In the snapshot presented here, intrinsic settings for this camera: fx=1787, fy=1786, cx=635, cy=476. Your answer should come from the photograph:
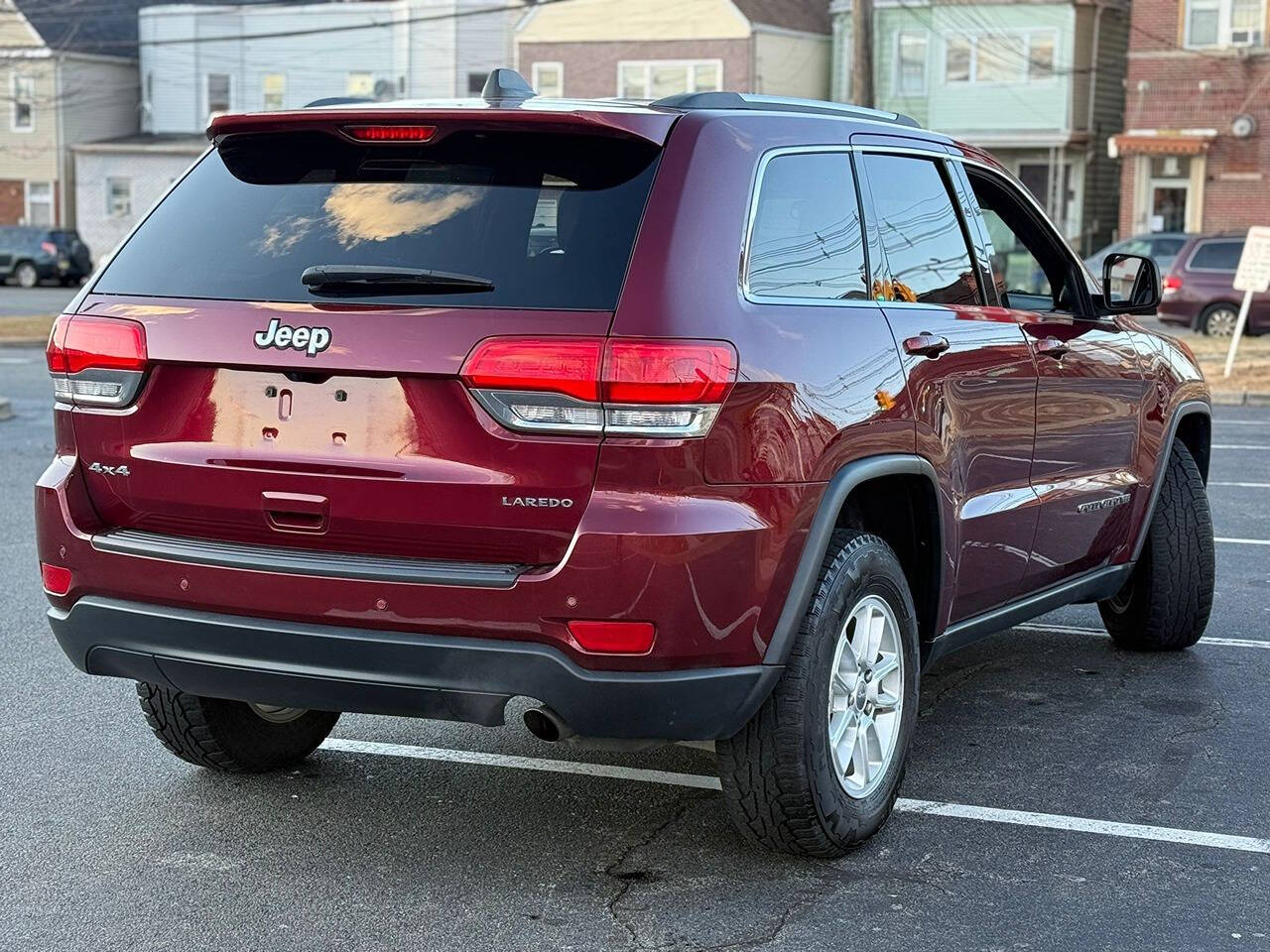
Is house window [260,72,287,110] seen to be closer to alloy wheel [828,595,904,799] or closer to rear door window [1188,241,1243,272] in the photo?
rear door window [1188,241,1243,272]

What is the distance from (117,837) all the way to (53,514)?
904 mm

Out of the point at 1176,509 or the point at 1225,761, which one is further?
the point at 1176,509

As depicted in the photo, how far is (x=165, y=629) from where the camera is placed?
4180 millimetres

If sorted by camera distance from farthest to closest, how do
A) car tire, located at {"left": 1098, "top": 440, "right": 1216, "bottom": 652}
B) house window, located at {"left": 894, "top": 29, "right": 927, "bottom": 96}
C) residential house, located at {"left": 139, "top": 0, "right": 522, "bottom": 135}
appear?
residential house, located at {"left": 139, "top": 0, "right": 522, "bottom": 135} → house window, located at {"left": 894, "top": 29, "right": 927, "bottom": 96} → car tire, located at {"left": 1098, "top": 440, "right": 1216, "bottom": 652}

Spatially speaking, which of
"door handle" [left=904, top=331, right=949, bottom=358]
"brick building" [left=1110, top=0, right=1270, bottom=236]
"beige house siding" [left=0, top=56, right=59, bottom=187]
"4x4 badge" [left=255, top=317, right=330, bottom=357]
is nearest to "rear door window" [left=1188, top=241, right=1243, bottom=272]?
"brick building" [left=1110, top=0, right=1270, bottom=236]

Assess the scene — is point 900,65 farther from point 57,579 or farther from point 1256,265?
point 57,579

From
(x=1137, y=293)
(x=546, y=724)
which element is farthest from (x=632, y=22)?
(x=546, y=724)

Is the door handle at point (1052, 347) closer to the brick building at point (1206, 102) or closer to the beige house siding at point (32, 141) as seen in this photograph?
the brick building at point (1206, 102)

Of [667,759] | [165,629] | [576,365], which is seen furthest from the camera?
[667,759]

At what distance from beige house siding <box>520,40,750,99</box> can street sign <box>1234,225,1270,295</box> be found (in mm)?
24874

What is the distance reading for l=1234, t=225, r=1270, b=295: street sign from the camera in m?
18.9

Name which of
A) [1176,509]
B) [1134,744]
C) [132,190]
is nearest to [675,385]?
[1134,744]

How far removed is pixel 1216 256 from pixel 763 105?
2381 cm

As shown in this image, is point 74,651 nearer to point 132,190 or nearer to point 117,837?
point 117,837
